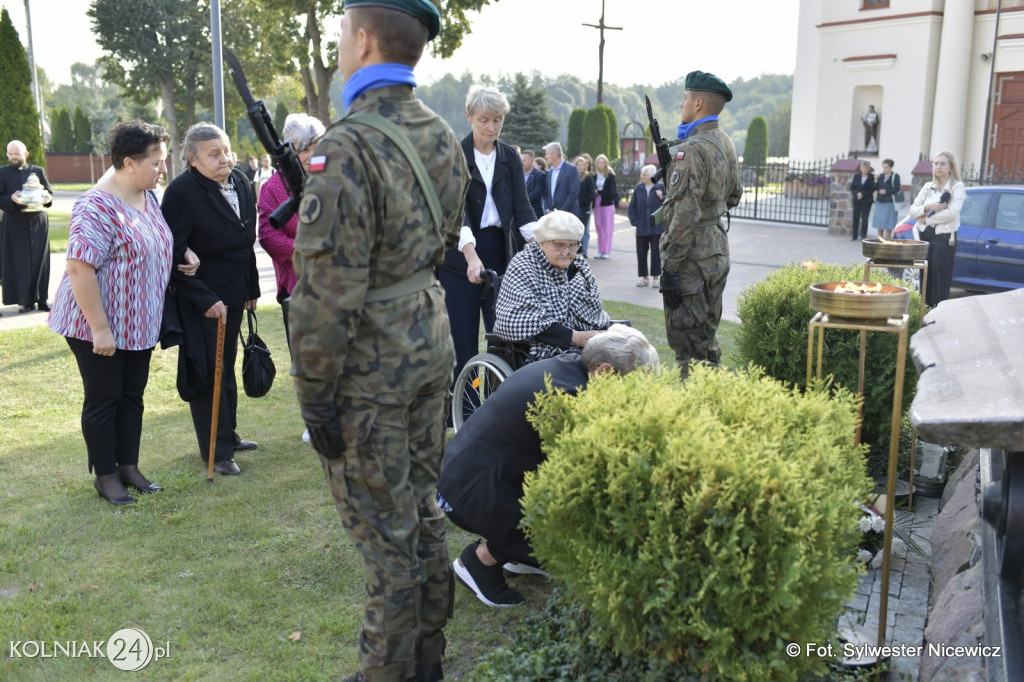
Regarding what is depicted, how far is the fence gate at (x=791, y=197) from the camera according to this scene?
86.6 feet

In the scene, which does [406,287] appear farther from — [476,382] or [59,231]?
[59,231]

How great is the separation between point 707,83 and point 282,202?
8.80ft

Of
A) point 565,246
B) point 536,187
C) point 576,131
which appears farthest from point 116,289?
point 576,131

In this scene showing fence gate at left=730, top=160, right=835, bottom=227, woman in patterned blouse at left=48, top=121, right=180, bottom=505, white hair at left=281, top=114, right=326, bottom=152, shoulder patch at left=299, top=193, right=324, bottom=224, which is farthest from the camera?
fence gate at left=730, top=160, right=835, bottom=227

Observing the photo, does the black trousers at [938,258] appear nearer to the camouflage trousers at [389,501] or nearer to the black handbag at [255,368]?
the black handbag at [255,368]

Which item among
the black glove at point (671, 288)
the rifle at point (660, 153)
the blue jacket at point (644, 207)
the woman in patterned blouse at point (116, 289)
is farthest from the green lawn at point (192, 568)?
the blue jacket at point (644, 207)

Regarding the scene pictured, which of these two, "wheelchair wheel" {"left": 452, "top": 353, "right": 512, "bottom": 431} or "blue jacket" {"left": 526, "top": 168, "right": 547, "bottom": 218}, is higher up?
"blue jacket" {"left": 526, "top": 168, "right": 547, "bottom": 218}

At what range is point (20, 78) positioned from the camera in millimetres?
15945

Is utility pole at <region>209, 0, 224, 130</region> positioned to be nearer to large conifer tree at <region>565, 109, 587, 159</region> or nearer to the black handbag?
the black handbag

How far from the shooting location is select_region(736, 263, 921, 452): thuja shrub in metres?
5.26

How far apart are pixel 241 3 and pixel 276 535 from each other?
123 feet

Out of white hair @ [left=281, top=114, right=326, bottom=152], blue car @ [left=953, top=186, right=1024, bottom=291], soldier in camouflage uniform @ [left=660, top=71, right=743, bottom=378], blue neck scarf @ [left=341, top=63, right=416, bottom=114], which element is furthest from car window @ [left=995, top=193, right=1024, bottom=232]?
blue neck scarf @ [left=341, top=63, right=416, bottom=114]

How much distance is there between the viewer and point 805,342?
5.48 metres

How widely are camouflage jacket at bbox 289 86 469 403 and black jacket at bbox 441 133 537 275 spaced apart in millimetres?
2484
